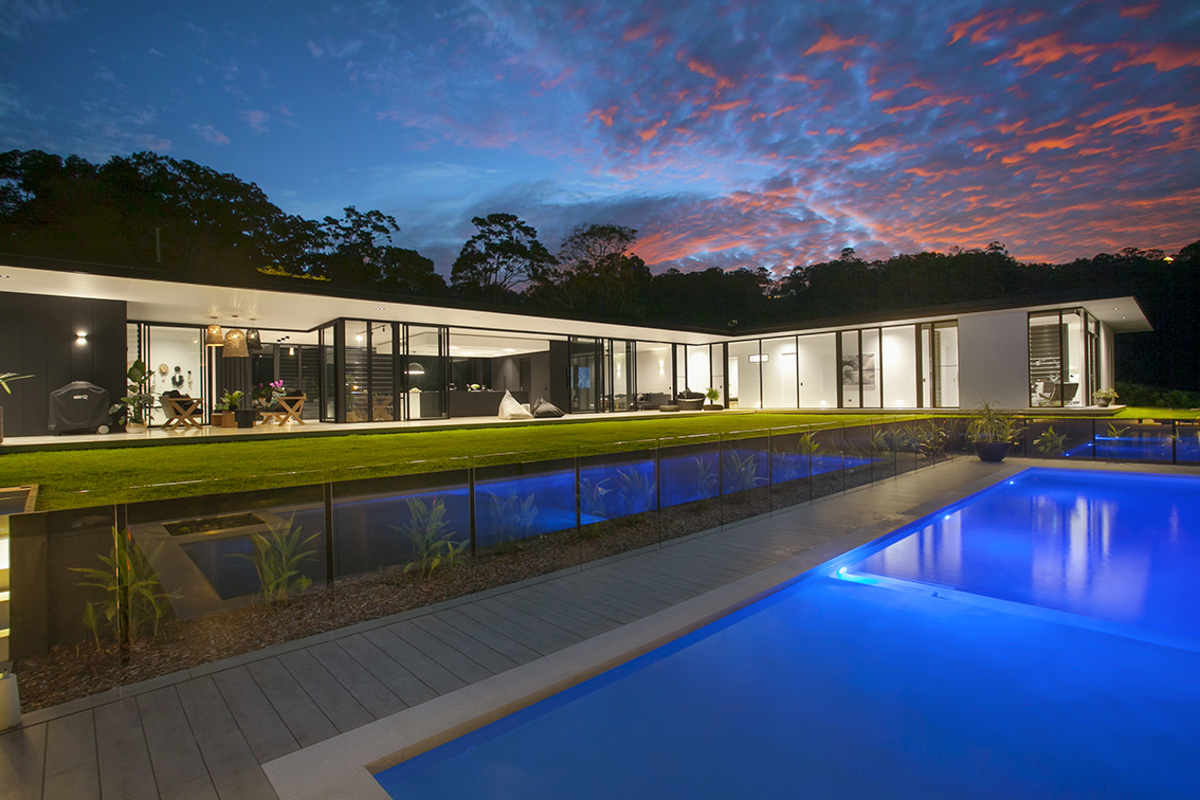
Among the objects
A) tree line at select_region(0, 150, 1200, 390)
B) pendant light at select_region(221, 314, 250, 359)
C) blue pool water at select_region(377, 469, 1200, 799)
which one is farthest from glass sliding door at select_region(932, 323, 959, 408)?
pendant light at select_region(221, 314, 250, 359)

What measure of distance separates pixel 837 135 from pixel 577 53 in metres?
7.82

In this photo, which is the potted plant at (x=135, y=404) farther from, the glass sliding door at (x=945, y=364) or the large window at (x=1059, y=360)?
the large window at (x=1059, y=360)

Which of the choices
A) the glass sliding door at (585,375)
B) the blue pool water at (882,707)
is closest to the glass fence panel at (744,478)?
the blue pool water at (882,707)

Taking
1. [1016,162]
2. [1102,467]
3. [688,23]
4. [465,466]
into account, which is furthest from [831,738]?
[1016,162]

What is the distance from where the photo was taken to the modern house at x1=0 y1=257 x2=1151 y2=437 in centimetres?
1014

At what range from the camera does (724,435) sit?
5.54 meters

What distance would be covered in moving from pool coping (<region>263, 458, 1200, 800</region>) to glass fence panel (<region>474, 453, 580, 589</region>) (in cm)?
121

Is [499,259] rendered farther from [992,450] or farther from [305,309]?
[992,450]

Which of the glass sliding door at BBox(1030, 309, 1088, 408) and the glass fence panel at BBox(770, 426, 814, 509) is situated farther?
the glass sliding door at BBox(1030, 309, 1088, 408)

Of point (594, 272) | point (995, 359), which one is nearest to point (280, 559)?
point (995, 359)

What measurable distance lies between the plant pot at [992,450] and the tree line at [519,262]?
10.4 m

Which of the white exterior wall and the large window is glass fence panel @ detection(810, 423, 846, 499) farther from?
the white exterior wall

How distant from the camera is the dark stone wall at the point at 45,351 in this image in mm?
9836

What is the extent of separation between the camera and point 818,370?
19781 mm
